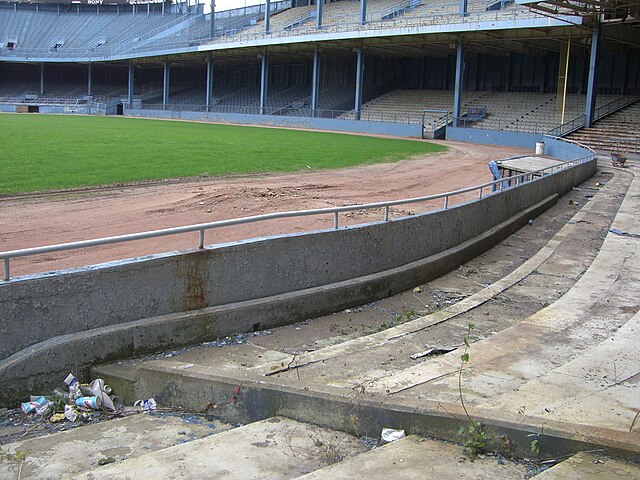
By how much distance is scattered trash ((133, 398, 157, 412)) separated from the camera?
652 centimetres

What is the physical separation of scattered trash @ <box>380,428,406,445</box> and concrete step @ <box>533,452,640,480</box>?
1.18 meters

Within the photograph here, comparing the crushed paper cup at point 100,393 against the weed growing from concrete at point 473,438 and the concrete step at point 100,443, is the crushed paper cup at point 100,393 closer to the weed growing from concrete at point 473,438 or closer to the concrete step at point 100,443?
the concrete step at point 100,443

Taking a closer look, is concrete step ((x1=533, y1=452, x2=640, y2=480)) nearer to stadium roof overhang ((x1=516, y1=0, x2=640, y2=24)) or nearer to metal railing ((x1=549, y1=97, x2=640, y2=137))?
stadium roof overhang ((x1=516, y1=0, x2=640, y2=24))

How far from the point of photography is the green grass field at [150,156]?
19.3 metres

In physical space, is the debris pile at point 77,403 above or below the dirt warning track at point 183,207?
below

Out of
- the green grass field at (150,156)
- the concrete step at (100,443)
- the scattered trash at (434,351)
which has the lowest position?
the concrete step at (100,443)

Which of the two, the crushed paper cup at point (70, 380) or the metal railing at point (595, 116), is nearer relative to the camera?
the crushed paper cup at point (70, 380)

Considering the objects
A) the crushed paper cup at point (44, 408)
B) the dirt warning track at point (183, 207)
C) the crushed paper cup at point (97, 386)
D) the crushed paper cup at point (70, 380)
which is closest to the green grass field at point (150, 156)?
the dirt warning track at point (183, 207)

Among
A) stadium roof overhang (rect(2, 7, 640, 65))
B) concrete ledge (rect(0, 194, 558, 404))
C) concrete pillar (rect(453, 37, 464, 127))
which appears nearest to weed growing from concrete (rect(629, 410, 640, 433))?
concrete ledge (rect(0, 194, 558, 404))

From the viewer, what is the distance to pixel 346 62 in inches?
2704

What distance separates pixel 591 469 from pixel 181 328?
→ 4440 mm

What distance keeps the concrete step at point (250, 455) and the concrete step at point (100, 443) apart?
1.43 ft

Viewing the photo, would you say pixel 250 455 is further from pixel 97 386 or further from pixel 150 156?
pixel 150 156

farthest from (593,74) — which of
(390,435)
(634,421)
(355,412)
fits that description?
(390,435)
